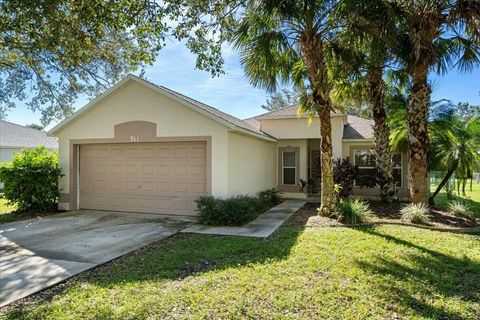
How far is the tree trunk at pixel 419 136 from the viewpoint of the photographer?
11102 millimetres

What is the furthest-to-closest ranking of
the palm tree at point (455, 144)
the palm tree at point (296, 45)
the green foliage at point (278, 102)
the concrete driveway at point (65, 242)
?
1. the green foliage at point (278, 102)
2. the palm tree at point (455, 144)
3. the palm tree at point (296, 45)
4. the concrete driveway at point (65, 242)

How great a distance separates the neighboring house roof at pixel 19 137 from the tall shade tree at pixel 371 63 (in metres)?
23.0

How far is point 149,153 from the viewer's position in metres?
12.3

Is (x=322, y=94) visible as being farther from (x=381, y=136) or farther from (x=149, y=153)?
(x=149, y=153)

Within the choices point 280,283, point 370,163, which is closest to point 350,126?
point 370,163

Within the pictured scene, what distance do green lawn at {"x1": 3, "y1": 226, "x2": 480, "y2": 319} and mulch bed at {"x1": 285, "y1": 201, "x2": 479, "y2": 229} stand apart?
2.06 metres

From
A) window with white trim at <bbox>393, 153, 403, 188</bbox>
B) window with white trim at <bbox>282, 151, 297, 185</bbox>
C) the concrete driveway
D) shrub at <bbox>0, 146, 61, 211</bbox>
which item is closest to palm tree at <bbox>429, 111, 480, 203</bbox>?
window with white trim at <bbox>393, 153, 403, 188</bbox>

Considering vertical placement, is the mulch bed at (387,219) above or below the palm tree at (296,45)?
below

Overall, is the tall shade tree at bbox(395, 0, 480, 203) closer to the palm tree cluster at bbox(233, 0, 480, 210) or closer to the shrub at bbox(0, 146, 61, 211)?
the palm tree cluster at bbox(233, 0, 480, 210)

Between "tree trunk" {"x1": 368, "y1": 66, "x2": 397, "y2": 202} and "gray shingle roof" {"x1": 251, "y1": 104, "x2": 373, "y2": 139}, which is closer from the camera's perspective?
"tree trunk" {"x1": 368, "y1": 66, "x2": 397, "y2": 202}

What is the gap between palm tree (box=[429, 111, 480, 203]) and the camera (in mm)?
12875

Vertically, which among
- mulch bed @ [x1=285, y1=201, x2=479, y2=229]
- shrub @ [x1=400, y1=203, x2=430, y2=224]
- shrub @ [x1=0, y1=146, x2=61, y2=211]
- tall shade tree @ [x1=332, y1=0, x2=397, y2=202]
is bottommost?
mulch bed @ [x1=285, y1=201, x2=479, y2=229]

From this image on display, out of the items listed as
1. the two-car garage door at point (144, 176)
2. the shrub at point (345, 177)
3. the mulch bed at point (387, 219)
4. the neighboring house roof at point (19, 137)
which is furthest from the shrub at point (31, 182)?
the neighboring house roof at point (19, 137)

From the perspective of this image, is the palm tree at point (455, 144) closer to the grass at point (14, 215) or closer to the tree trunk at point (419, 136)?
the tree trunk at point (419, 136)
